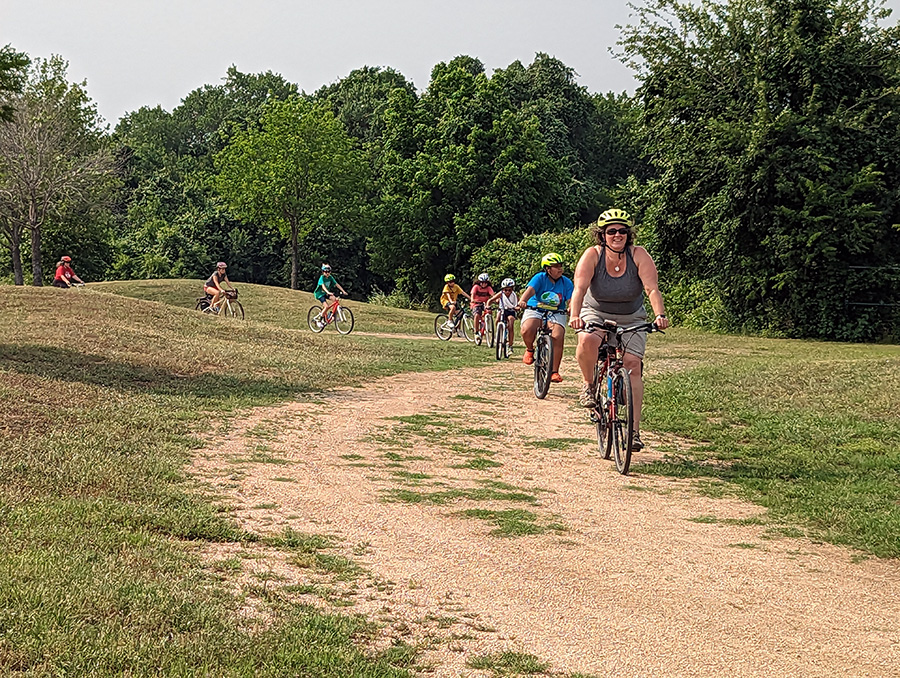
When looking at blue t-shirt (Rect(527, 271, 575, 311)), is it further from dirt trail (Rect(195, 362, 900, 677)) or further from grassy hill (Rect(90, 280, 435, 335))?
grassy hill (Rect(90, 280, 435, 335))

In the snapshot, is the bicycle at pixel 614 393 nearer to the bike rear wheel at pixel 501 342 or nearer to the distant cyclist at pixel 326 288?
the bike rear wheel at pixel 501 342

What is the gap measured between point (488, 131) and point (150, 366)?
133 feet

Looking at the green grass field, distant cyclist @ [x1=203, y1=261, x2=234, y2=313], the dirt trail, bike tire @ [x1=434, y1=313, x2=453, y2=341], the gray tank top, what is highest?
the gray tank top

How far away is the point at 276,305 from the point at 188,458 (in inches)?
1042

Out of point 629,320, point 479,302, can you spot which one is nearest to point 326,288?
point 479,302

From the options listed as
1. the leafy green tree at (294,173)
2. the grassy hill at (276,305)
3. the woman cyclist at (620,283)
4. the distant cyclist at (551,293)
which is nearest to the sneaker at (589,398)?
the woman cyclist at (620,283)

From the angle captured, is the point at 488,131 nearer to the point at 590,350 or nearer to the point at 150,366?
the point at 150,366

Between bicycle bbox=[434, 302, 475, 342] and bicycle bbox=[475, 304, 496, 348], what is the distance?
184cm

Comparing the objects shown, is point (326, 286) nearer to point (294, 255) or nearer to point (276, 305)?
point (276, 305)

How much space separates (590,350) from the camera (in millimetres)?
9586

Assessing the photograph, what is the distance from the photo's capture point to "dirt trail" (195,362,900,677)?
4621 mm

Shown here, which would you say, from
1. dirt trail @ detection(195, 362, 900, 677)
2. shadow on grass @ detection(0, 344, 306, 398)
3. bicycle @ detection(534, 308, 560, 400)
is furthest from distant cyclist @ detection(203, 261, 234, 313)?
dirt trail @ detection(195, 362, 900, 677)

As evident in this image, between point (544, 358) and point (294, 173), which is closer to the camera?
point (544, 358)

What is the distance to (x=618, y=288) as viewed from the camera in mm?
9062
